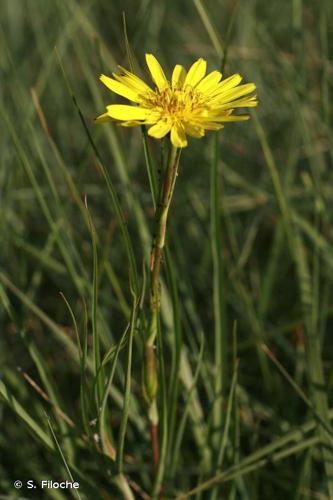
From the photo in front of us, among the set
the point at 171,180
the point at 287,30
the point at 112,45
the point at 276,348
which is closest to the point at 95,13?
the point at 112,45

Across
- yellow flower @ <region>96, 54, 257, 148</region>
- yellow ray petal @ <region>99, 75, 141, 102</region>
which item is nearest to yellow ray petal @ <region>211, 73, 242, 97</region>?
yellow flower @ <region>96, 54, 257, 148</region>

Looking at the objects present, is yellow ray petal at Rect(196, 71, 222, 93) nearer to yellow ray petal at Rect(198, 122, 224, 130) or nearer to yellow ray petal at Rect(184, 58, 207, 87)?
yellow ray petal at Rect(184, 58, 207, 87)

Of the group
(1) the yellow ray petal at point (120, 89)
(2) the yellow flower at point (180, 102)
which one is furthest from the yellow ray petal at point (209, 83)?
(1) the yellow ray petal at point (120, 89)

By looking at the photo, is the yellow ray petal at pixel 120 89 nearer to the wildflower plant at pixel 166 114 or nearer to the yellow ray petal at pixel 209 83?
the wildflower plant at pixel 166 114

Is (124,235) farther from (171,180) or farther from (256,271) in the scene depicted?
(256,271)

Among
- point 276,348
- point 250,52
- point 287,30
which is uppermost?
point 287,30

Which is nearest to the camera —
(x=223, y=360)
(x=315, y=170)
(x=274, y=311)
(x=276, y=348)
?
(x=223, y=360)

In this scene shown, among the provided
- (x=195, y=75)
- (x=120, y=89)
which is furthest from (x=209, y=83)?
(x=120, y=89)
